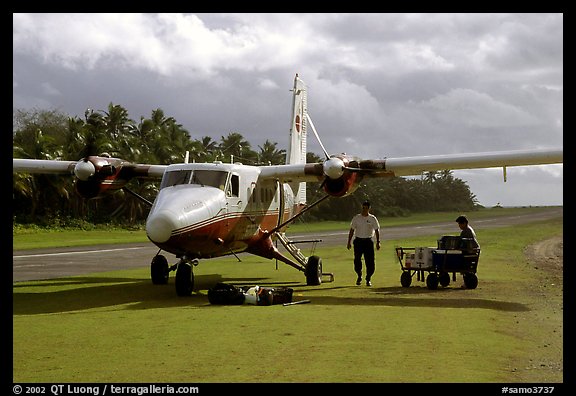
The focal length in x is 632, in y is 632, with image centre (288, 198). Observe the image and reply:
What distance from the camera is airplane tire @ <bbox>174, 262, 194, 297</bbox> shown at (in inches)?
594

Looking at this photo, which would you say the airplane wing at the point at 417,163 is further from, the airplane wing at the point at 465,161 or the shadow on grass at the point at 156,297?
the shadow on grass at the point at 156,297


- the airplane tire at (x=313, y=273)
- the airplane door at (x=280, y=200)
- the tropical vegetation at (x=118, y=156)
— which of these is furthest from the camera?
→ the tropical vegetation at (x=118, y=156)

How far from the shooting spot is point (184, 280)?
15.2m

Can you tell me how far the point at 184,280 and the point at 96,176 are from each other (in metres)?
5.31

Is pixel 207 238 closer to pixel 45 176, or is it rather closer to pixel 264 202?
pixel 264 202

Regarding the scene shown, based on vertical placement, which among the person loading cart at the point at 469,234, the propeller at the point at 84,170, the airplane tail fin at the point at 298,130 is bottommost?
the person loading cart at the point at 469,234

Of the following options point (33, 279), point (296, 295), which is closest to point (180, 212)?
point (296, 295)

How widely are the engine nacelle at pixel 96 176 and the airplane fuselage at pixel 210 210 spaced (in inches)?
136

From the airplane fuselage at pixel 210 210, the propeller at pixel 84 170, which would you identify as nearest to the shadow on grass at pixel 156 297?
the airplane fuselage at pixel 210 210

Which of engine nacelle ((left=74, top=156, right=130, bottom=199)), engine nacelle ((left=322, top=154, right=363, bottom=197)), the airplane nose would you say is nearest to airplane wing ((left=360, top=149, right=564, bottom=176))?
engine nacelle ((left=322, top=154, right=363, bottom=197))

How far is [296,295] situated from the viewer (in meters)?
15.3

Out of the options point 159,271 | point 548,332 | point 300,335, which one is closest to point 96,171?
point 159,271

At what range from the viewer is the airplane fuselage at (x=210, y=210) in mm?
13555

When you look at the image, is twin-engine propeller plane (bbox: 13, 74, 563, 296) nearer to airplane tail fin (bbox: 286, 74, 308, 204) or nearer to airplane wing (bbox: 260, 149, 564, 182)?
airplane wing (bbox: 260, 149, 564, 182)
